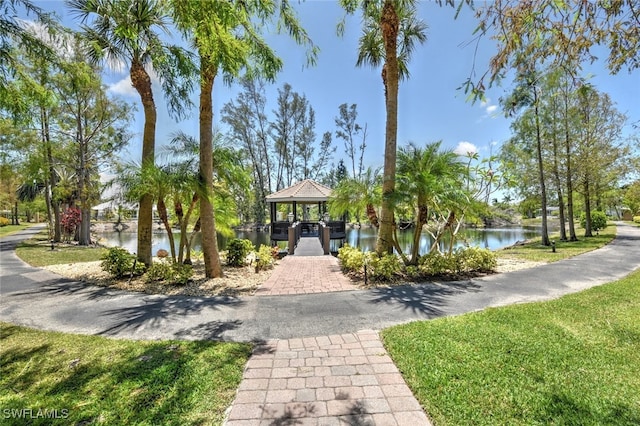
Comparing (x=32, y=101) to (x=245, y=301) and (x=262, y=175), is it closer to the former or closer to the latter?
A: (x=245, y=301)

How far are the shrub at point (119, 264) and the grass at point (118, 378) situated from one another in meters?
3.55

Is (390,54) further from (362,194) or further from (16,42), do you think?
(16,42)

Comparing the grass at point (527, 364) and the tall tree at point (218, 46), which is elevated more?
the tall tree at point (218, 46)

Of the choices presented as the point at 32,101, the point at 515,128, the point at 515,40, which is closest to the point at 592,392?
the point at 515,40

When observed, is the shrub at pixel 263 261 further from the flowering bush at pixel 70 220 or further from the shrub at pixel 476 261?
the flowering bush at pixel 70 220

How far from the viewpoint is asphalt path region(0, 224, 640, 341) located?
4.57 metres

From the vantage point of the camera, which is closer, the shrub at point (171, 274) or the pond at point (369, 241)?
the shrub at point (171, 274)

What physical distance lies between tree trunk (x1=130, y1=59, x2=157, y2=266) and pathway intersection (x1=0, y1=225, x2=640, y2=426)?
68.1 inches

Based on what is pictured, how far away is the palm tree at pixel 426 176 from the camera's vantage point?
311 inches

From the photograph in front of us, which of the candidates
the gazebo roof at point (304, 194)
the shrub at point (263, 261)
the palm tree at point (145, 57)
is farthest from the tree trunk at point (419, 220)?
the gazebo roof at point (304, 194)

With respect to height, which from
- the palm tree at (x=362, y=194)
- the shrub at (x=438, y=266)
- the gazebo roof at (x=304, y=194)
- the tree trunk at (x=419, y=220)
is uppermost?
the gazebo roof at (x=304, y=194)

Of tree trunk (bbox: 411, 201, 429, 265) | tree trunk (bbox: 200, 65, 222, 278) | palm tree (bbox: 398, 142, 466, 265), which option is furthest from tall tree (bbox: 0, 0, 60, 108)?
tree trunk (bbox: 411, 201, 429, 265)

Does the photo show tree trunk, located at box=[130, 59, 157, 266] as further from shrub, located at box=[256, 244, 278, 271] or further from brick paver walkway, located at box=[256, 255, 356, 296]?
brick paver walkway, located at box=[256, 255, 356, 296]

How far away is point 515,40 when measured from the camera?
2967mm
